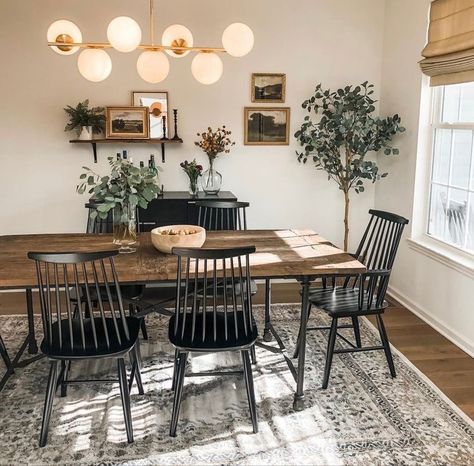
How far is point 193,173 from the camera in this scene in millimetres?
4613

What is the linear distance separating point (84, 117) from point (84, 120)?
25 millimetres

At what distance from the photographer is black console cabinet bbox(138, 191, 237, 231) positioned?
14.6ft

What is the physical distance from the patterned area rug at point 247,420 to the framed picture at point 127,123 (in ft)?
6.76

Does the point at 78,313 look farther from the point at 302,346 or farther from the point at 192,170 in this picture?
the point at 192,170

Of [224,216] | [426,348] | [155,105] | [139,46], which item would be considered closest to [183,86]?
[155,105]

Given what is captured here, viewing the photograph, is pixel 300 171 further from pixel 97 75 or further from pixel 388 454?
pixel 388 454

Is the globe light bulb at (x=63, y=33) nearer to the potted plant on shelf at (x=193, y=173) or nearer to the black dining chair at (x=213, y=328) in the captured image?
the black dining chair at (x=213, y=328)

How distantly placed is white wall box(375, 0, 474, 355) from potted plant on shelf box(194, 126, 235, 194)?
1.49m

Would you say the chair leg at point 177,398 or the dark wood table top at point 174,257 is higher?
the dark wood table top at point 174,257

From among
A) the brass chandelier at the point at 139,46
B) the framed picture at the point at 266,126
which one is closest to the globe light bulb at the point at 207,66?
the brass chandelier at the point at 139,46

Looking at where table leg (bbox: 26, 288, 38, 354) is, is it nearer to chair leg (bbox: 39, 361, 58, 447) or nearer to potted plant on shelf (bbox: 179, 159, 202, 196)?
chair leg (bbox: 39, 361, 58, 447)

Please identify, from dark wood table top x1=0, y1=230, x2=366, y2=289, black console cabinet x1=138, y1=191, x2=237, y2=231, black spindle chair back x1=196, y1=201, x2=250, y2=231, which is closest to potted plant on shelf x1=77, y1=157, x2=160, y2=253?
dark wood table top x1=0, y1=230, x2=366, y2=289

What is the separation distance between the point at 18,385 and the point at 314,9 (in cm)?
387

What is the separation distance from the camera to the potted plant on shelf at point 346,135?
4.51 m
